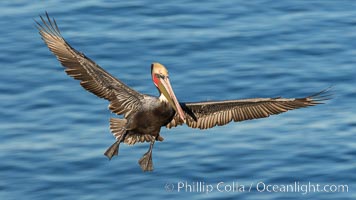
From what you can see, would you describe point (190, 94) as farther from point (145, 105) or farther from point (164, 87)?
point (164, 87)

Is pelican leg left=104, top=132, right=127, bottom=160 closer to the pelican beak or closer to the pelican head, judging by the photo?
the pelican head

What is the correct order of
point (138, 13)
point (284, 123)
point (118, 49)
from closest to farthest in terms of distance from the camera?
1. point (284, 123)
2. point (118, 49)
3. point (138, 13)

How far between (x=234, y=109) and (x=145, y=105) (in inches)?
58.8

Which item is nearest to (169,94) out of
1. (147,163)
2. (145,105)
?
(145,105)

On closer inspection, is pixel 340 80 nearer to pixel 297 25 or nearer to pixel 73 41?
pixel 297 25

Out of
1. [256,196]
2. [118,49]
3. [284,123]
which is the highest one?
[118,49]

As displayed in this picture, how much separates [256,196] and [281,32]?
5.27 meters

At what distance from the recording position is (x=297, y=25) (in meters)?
25.6

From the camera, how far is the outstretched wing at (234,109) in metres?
17.6

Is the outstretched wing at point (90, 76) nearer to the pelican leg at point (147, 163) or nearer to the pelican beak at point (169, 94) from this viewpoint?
the pelican beak at point (169, 94)

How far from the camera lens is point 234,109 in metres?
18.2

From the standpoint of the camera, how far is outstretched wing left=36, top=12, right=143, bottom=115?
17484mm

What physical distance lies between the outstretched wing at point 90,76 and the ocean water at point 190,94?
350 centimetres

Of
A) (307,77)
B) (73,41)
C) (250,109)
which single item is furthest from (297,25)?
(250,109)
